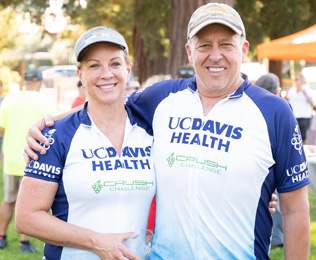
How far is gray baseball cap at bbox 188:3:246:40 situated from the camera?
262 centimetres

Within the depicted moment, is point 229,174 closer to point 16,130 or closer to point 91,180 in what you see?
point 91,180

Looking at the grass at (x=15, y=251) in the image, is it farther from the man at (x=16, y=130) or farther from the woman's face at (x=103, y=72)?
the woman's face at (x=103, y=72)

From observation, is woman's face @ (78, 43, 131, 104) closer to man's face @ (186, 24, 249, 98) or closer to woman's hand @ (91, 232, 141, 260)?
man's face @ (186, 24, 249, 98)

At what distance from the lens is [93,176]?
8.48 ft

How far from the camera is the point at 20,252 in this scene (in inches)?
259

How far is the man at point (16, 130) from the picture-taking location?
658 centimetres

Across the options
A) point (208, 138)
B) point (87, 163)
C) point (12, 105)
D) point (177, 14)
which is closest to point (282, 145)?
point (208, 138)

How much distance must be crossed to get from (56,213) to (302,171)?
123 cm

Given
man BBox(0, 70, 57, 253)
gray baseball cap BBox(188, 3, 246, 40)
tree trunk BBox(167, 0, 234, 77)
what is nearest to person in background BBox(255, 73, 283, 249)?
tree trunk BBox(167, 0, 234, 77)

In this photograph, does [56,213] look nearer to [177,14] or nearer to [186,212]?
[186,212]

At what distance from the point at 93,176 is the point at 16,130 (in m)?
4.29

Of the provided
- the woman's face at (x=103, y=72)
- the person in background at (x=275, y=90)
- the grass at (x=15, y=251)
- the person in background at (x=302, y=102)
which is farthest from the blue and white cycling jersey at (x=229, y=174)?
the person in background at (x=302, y=102)

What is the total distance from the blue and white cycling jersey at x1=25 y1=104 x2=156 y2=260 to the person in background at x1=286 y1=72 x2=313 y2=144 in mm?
10135

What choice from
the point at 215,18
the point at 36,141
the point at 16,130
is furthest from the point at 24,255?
the point at 215,18
